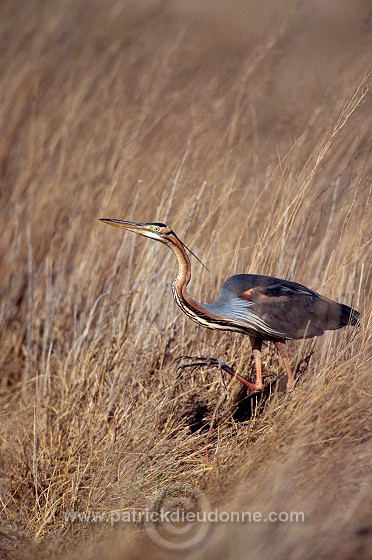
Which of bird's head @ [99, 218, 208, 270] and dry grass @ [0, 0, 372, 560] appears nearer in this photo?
dry grass @ [0, 0, 372, 560]

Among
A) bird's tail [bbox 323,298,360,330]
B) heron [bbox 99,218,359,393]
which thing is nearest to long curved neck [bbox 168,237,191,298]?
heron [bbox 99,218,359,393]

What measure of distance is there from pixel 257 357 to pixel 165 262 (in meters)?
0.84

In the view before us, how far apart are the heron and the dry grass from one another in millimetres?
117

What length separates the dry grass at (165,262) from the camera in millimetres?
2787

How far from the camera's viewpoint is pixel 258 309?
3232 millimetres

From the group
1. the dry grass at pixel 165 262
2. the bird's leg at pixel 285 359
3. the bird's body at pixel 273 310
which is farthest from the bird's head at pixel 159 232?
the bird's leg at pixel 285 359

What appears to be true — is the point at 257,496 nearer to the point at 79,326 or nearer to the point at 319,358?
the point at 319,358

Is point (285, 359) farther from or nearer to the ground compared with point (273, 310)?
nearer to the ground

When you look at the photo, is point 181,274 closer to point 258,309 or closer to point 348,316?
point 258,309

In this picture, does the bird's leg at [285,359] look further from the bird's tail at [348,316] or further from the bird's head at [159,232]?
the bird's head at [159,232]

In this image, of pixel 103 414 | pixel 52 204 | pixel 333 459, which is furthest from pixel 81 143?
pixel 333 459

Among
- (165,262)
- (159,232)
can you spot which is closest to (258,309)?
(159,232)

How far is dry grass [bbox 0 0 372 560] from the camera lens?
110 inches

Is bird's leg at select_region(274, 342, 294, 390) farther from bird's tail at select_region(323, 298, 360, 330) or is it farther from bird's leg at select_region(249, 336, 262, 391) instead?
A: bird's tail at select_region(323, 298, 360, 330)
